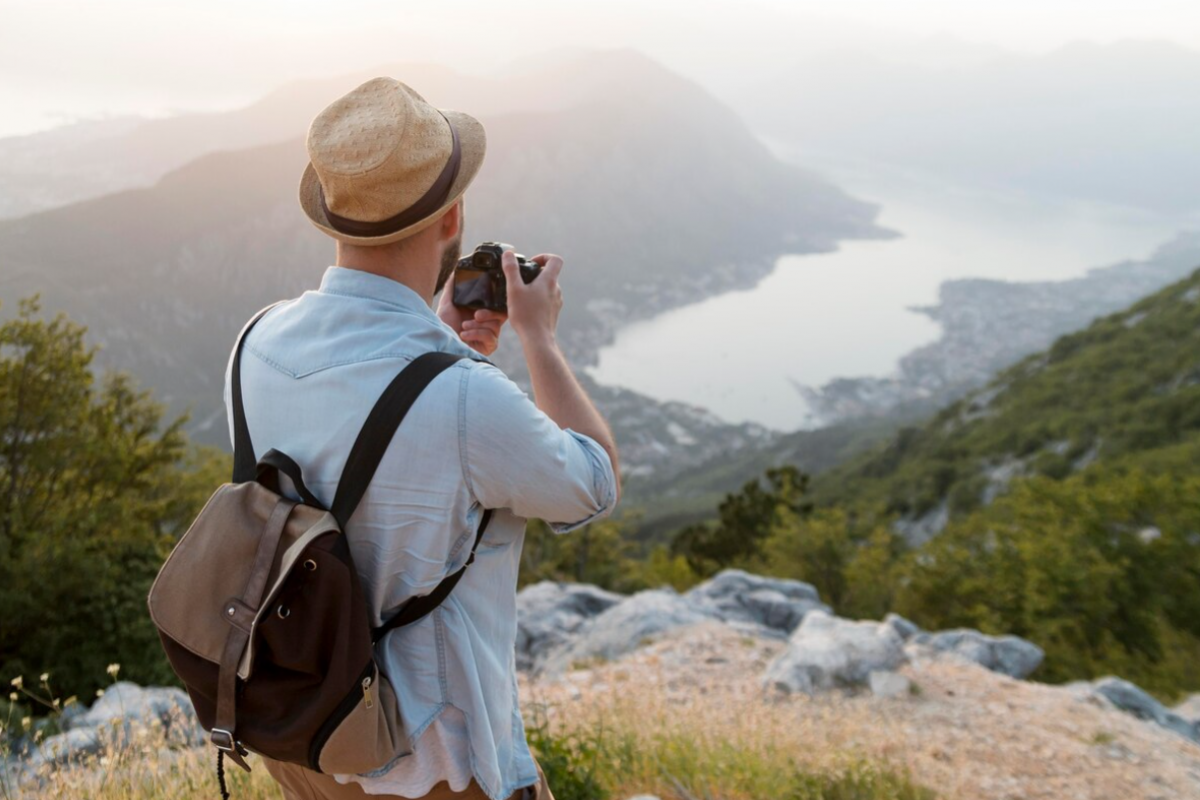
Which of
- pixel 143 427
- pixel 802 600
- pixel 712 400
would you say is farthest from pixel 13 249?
pixel 712 400

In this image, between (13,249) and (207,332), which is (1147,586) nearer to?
(13,249)

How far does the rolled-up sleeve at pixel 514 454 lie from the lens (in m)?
Answer: 1.46

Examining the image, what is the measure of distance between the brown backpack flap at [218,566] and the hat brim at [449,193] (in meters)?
0.54

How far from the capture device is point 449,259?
183 cm

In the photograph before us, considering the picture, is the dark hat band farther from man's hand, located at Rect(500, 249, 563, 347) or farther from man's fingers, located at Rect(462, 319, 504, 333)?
man's fingers, located at Rect(462, 319, 504, 333)

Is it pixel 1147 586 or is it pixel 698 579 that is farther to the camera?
pixel 698 579

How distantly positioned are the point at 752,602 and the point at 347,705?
14.0 m

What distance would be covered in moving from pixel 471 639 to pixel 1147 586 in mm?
17398

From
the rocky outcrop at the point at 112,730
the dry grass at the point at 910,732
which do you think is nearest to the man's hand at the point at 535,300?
the rocky outcrop at the point at 112,730

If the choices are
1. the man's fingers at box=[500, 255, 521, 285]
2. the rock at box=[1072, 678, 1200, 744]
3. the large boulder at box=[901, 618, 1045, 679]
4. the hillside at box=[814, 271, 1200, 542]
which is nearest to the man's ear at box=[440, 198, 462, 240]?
the man's fingers at box=[500, 255, 521, 285]

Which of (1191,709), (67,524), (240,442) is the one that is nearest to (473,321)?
(240,442)

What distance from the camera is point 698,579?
29.1m

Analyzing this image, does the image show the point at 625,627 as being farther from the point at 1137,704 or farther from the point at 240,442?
the point at 240,442

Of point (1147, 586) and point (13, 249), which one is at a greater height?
point (13, 249)
